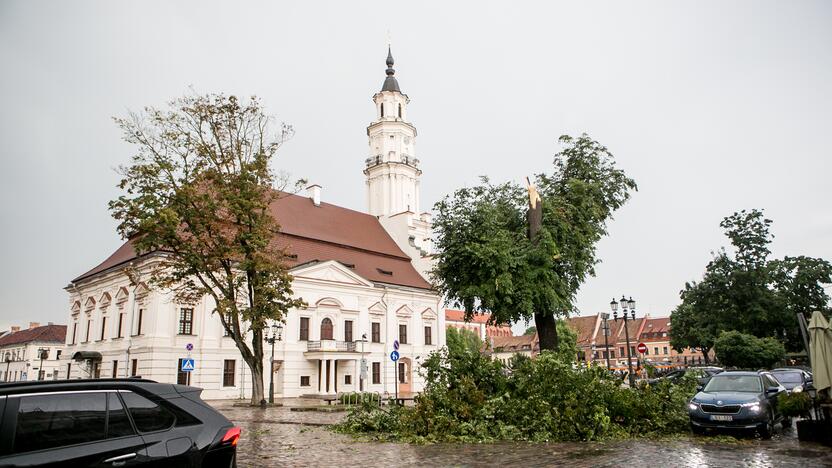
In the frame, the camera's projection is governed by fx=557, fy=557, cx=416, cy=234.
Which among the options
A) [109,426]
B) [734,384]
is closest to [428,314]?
[734,384]

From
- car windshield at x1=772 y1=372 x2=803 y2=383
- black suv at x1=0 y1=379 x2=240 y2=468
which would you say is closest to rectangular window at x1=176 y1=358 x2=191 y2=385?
car windshield at x1=772 y1=372 x2=803 y2=383

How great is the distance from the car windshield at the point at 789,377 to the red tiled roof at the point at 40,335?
96.0 meters

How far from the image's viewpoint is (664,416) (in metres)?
14.2

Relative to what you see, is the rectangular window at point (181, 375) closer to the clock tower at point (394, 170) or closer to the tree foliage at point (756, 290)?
the clock tower at point (394, 170)

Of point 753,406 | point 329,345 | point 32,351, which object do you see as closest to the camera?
point 753,406

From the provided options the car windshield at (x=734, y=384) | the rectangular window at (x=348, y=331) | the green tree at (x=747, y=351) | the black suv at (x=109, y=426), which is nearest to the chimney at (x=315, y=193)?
the rectangular window at (x=348, y=331)

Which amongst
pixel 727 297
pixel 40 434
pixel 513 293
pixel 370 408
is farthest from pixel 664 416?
pixel 727 297

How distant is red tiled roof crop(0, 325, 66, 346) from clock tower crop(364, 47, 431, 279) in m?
60.9

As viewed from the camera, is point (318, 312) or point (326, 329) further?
point (326, 329)

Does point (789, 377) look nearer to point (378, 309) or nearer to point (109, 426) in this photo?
point (109, 426)

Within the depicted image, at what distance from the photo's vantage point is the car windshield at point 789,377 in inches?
911

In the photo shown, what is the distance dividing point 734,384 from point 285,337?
106 ft

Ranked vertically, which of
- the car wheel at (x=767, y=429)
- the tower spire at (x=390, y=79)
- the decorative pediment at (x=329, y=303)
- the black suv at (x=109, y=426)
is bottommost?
the car wheel at (x=767, y=429)

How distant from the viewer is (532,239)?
84.9ft
